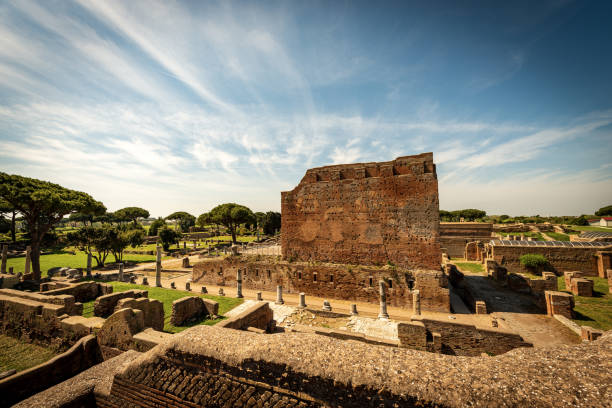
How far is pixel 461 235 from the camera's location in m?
31.9

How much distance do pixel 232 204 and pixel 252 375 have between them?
38824 millimetres

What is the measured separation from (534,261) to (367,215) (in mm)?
14915

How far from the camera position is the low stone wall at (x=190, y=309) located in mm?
10086

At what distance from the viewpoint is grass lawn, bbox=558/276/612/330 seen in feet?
32.7

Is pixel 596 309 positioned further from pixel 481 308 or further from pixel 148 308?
pixel 148 308

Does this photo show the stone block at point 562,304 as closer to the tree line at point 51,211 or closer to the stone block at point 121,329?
the stone block at point 121,329

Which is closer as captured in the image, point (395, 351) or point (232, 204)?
point (395, 351)

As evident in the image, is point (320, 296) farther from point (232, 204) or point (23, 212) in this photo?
point (232, 204)

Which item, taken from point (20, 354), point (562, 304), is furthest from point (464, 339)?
point (20, 354)

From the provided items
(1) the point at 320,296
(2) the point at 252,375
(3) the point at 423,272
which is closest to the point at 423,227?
(3) the point at 423,272

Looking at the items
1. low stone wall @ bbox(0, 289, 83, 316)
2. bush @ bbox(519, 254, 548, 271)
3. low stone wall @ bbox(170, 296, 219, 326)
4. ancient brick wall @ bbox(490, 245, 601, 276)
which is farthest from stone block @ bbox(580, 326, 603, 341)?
low stone wall @ bbox(0, 289, 83, 316)

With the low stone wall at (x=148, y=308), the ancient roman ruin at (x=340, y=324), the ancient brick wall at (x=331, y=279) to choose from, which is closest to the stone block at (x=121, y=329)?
the ancient roman ruin at (x=340, y=324)

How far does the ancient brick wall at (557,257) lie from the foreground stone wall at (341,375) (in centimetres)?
2158

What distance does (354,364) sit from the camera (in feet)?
10.4
